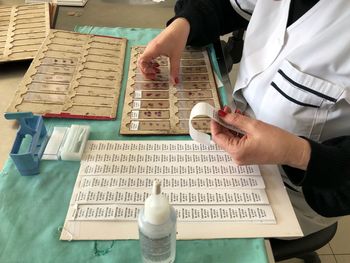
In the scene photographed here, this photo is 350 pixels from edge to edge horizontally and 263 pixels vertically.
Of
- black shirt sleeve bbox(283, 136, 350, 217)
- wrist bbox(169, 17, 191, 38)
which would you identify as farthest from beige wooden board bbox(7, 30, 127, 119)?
black shirt sleeve bbox(283, 136, 350, 217)

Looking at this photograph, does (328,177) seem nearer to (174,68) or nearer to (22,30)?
(174,68)

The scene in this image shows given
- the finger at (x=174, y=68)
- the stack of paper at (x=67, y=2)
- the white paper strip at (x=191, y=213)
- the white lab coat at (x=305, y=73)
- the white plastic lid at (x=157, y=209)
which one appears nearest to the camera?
the white plastic lid at (x=157, y=209)

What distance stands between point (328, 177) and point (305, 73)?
19cm

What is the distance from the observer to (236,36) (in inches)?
40.9

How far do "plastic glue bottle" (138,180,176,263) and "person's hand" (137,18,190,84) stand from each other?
16.4 inches

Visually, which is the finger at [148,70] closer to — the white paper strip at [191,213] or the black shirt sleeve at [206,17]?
the black shirt sleeve at [206,17]

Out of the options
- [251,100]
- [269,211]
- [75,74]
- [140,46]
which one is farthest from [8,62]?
[269,211]

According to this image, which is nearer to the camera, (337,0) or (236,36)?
(337,0)

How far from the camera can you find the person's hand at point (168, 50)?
0.80 meters

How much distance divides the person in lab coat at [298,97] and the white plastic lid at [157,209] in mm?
213

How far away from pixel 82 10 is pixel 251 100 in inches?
25.1

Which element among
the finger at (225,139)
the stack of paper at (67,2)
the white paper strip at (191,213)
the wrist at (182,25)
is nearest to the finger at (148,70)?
A: the wrist at (182,25)

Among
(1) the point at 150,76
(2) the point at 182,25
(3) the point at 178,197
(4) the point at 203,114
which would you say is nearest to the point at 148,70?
(1) the point at 150,76

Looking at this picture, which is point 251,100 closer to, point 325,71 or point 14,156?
point 325,71
